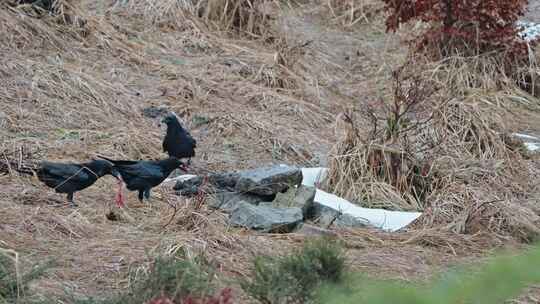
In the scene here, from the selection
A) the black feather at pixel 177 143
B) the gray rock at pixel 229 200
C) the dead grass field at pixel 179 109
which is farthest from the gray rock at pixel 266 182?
the black feather at pixel 177 143

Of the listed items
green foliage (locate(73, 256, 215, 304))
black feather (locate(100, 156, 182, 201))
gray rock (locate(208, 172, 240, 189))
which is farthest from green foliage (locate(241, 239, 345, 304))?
gray rock (locate(208, 172, 240, 189))

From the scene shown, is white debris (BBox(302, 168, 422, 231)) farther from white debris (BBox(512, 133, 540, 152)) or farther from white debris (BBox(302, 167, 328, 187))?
white debris (BBox(512, 133, 540, 152))

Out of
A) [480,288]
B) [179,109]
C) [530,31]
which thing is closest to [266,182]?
[179,109]

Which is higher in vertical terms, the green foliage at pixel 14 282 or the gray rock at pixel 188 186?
the green foliage at pixel 14 282

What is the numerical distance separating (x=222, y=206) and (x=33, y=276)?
283 centimetres

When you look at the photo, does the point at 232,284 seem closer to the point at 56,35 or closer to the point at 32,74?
the point at 32,74

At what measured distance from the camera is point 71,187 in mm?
6477

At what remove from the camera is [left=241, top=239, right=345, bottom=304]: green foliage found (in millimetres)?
3984

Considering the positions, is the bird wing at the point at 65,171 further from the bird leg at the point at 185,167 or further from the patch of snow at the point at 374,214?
the patch of snow at the point at 374,214

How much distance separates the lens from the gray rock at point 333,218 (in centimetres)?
688

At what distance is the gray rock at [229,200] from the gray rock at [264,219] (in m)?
0.29

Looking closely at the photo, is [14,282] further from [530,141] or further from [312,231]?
[530,141]

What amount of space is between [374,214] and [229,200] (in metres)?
1.02

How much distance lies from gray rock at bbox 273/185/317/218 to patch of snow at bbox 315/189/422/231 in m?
0.14
